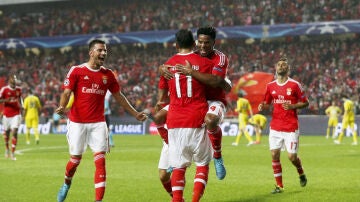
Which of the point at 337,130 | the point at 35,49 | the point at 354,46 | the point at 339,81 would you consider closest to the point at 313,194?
the point at 337,130

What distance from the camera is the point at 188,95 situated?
9.17m

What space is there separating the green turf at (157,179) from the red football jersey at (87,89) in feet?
5.84

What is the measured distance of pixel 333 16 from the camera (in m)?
48.5

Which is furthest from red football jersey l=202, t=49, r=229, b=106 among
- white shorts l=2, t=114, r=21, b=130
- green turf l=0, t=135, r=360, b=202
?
white shorts l=2, t=114, r=21, b=130

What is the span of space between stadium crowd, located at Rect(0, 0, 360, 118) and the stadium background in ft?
0.22

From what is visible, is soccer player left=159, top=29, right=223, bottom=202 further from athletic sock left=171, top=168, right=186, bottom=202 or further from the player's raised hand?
the player's raised hand

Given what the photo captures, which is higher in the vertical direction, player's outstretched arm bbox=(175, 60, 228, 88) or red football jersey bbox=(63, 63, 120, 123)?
player's outstretched arm bbox=(175, 60, 228, 88)

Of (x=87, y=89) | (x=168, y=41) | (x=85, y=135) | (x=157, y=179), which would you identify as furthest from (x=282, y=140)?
(x=168, y=41)

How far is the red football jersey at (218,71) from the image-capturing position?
30.1 feet

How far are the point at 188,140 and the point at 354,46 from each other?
40103 mm

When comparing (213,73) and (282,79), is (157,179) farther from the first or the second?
(213,73)

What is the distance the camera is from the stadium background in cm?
4562

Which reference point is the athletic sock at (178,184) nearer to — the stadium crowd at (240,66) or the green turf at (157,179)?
the green turf at (157,179)

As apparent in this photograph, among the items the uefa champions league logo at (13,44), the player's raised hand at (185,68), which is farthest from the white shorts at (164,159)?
the uefa champions league logo at (13,44)
